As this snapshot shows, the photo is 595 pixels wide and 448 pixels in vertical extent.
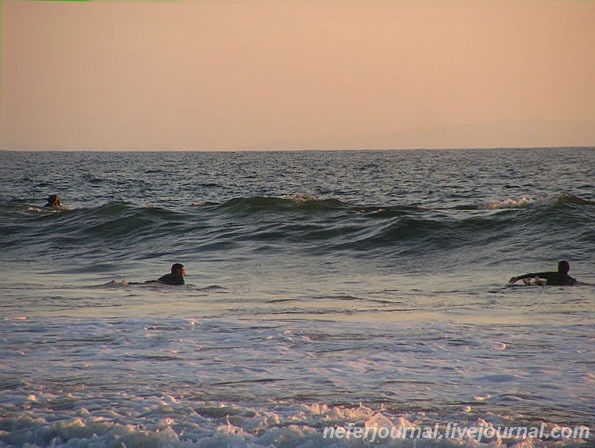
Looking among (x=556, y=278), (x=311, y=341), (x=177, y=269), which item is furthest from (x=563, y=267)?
(x=177, y=269)

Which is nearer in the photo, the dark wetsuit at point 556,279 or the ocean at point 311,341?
the ocean at point 311,341

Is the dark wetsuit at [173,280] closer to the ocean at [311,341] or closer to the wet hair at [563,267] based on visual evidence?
the ocean at [311,341]

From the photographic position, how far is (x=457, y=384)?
701 cm

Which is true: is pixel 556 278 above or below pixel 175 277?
above

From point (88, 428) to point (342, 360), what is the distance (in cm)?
271

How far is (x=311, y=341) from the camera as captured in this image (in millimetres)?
8703

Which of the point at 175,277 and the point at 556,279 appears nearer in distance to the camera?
the point at 556,279

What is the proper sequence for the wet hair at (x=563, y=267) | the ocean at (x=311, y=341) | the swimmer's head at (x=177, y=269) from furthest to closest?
the swimmer's head at (x=177, y=269)
the wet hair at (x=563, y=267)
the ocean at (x=311, y=341)

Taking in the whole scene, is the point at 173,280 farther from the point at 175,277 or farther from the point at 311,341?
the point at 311,341

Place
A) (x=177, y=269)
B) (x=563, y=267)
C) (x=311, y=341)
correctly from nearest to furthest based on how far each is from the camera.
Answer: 1. (x=311, y=341)
2. (x=563, y=267)
3. (x=177, y=269)

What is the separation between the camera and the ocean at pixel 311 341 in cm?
598

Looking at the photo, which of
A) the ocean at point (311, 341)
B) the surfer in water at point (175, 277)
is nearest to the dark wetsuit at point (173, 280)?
the surfer in water at point (175, 277)

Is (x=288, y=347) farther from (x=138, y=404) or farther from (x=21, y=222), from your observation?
(x=21, y=222)

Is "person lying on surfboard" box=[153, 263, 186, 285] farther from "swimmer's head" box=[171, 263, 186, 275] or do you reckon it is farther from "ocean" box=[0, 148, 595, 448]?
"ocean" box=[0, 148, 595, 448]
